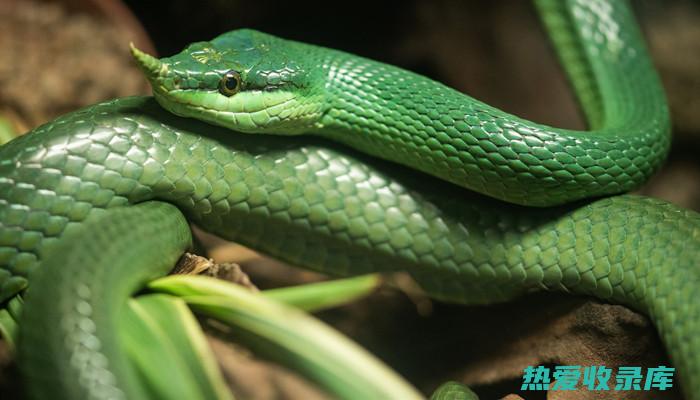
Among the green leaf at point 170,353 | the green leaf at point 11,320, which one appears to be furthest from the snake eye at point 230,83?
the green leaf at point 11,320

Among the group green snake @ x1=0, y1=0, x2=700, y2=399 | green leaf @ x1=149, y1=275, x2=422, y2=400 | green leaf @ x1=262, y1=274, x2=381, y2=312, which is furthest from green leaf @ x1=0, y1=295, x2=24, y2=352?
green leaf @ x1=262, y1=274, x2=381, y2=312

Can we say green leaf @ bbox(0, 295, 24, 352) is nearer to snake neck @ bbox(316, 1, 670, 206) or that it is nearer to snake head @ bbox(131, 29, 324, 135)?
snake head @ bbox(131, 29, 324, 135)

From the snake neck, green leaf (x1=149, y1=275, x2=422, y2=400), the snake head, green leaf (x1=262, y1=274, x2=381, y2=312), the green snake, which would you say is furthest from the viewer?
the snake neck

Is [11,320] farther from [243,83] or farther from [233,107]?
[243,83]

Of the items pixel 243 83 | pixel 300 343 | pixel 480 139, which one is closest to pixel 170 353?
pixel 300 343

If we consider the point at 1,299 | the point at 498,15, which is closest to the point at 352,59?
the point at 1,299

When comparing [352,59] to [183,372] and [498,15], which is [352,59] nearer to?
[183,372]

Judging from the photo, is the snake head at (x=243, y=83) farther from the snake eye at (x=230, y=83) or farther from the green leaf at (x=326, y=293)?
the green leaf at (x=326, y=293)
